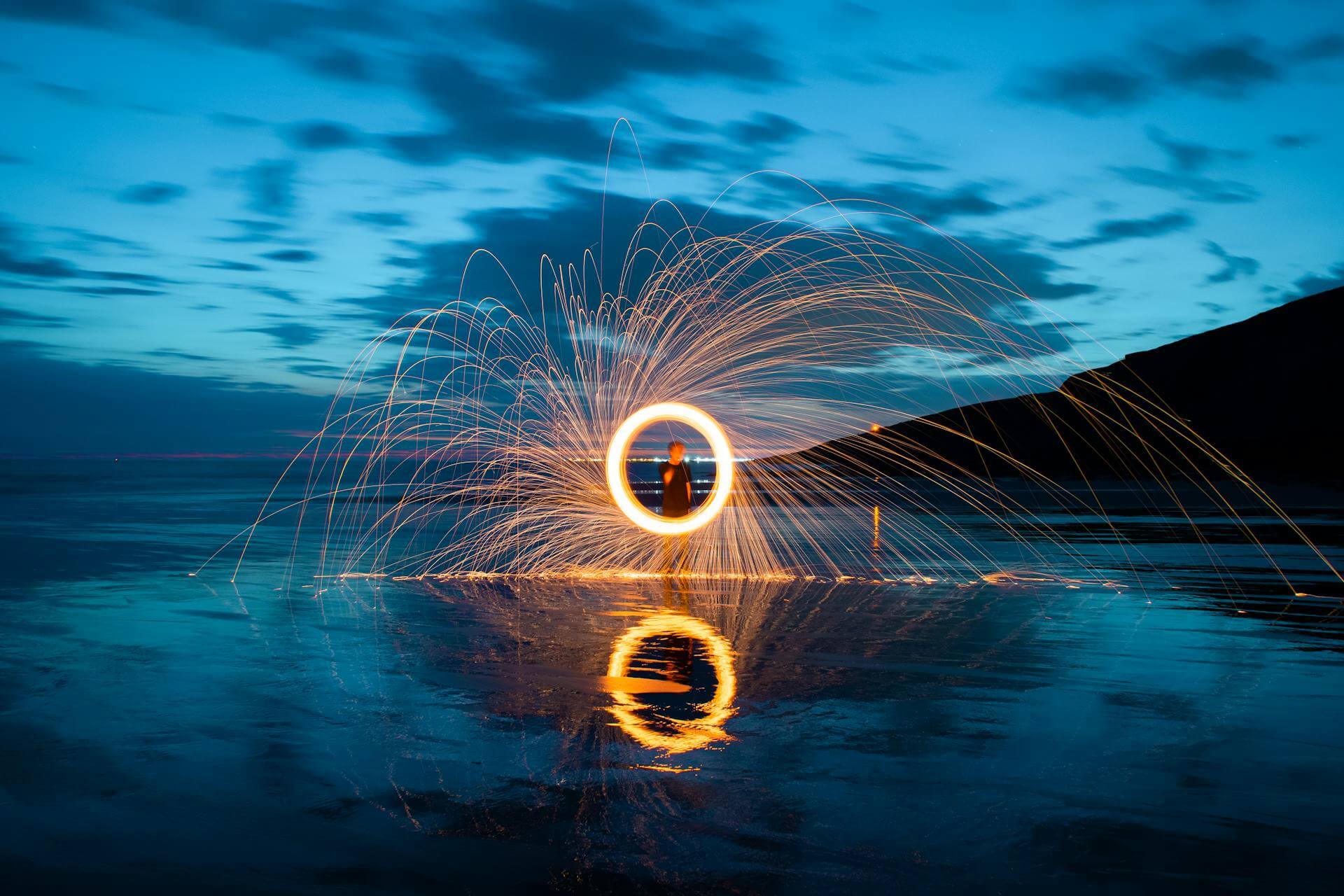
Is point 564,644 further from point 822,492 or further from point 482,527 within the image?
point 822,492

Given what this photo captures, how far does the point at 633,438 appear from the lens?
14.5m

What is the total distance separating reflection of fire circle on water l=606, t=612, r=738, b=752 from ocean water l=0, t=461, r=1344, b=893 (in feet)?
0.13

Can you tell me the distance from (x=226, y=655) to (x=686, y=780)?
5.20 m

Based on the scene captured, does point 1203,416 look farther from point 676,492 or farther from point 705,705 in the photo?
point 705,705

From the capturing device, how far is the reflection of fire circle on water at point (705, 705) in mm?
6125

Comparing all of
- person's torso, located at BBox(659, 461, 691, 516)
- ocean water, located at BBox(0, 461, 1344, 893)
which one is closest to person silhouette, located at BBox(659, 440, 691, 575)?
person's torso, located at BBox(659, 461, 691, 516)

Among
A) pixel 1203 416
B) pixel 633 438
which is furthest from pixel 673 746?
pixel 1203 416

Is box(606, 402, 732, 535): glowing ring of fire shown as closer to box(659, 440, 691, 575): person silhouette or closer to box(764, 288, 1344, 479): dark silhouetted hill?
box(659, 440, 691, 575): person silhouette

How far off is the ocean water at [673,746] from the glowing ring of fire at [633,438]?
8.44 ft

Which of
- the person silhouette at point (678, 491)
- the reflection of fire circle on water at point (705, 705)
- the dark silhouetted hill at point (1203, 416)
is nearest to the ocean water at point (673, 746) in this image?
the reflection of fire circle on water at point (705, 705)

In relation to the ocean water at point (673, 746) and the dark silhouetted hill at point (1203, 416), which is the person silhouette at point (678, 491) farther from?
the dark silhouetted hill at point (1203, 416)

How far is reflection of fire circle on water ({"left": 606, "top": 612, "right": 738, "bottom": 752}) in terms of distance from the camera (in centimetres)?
612

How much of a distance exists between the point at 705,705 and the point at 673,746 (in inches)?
42.2

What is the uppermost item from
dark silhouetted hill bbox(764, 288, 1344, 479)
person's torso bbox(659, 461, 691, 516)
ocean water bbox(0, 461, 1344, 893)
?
dark silhouetted hill bbox(764, 288, 1344, 479)
